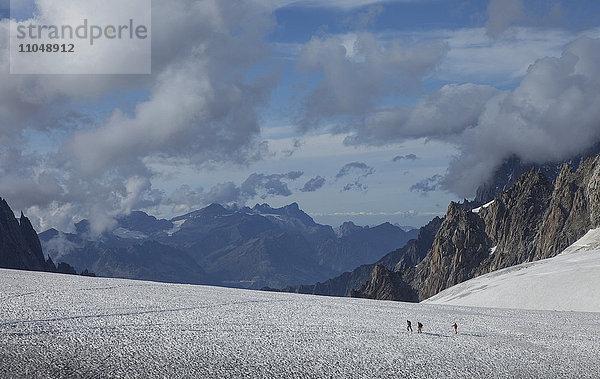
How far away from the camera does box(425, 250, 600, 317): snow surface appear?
6162 centimetres

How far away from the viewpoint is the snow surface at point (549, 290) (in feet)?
202

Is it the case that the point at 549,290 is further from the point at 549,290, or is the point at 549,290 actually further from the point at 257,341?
the point at 257,341

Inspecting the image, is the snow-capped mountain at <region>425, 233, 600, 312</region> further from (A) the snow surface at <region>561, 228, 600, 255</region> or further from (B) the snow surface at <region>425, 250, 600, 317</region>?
(A) the snow surface at <region>561, 228, 600, 255</region>

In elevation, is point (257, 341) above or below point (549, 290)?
above

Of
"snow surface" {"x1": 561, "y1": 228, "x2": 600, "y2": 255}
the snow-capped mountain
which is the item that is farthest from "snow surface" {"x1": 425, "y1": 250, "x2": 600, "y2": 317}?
"snow surface" {"x1": 561, "y1": 228, "x2": 600, "y2": 255}

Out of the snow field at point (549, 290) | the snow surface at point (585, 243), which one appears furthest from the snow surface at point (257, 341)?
the snow surface at point (585, 243)

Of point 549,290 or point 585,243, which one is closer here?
point 549,290

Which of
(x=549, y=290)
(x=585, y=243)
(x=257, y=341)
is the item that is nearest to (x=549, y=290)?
(x=549, y=290)

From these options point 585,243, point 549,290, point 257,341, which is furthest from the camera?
point 585,243

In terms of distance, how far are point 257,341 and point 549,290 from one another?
1965 inches

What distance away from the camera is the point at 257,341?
29875 millimetres

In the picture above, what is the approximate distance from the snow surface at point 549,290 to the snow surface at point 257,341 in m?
19.5

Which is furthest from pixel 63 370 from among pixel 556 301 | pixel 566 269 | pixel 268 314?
pixel 566 269

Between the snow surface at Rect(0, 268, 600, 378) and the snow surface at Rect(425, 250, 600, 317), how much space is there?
19474 mm
